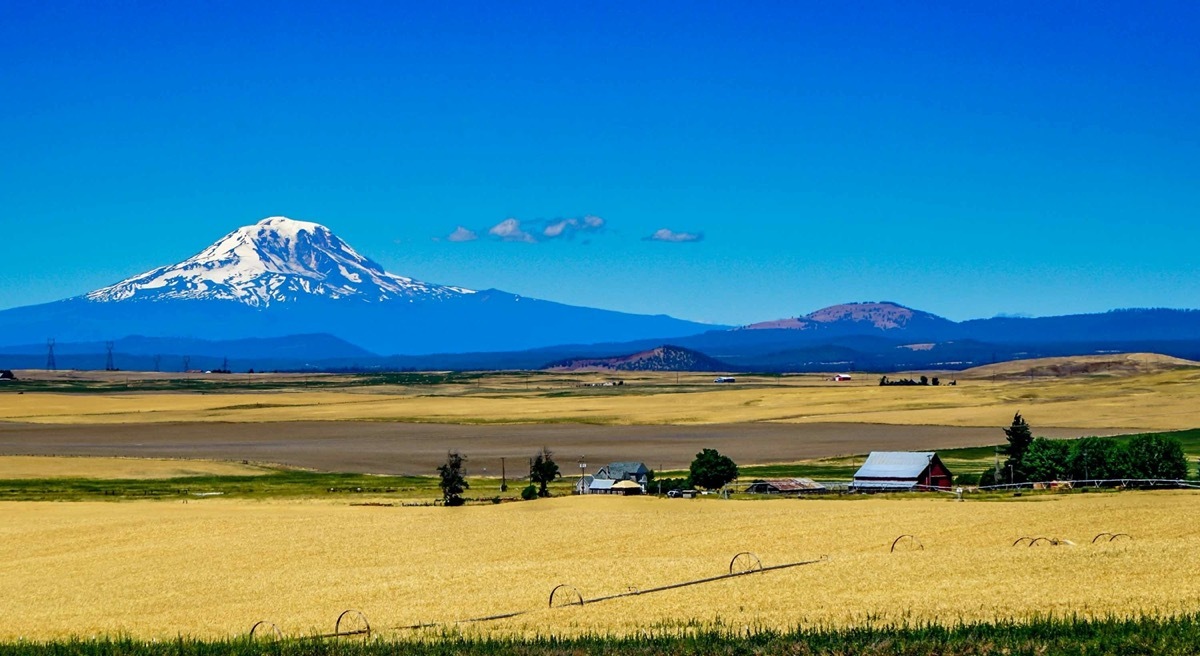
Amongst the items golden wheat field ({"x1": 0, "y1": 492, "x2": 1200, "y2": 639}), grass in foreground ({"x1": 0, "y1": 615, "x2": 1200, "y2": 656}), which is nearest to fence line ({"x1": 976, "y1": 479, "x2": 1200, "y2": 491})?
golden wheat field ({"x1": 0, "y1": 492, "x2": 1200, "y2": 639})

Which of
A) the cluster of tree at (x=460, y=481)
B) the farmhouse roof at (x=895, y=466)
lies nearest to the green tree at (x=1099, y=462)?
the farmhouse roof at (x=895, y=466)

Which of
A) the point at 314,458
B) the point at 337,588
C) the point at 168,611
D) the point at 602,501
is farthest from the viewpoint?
the point at 314,458

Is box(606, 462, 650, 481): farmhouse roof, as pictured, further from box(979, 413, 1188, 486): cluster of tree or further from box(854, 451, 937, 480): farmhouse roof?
box(979, 413, 1188, 486): cluster of tree

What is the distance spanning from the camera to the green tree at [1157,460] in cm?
6531

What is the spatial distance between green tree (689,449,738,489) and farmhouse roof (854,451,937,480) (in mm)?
6660

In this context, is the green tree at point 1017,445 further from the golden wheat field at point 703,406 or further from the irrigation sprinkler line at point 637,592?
the irrigation sprinkler line at point 637,592

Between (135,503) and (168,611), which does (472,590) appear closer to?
(168,611)

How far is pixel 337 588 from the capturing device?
35719 millimetres

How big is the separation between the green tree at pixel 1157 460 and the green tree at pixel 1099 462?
0.38 m

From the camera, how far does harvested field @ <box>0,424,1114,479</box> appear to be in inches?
3602

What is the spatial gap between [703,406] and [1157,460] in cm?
8655

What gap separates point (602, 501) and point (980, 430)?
194 feet

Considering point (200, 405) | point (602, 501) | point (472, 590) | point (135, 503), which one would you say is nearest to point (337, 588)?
point (472, 590)

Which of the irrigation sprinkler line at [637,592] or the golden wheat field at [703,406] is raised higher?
the golden wheat field at [703,406]
